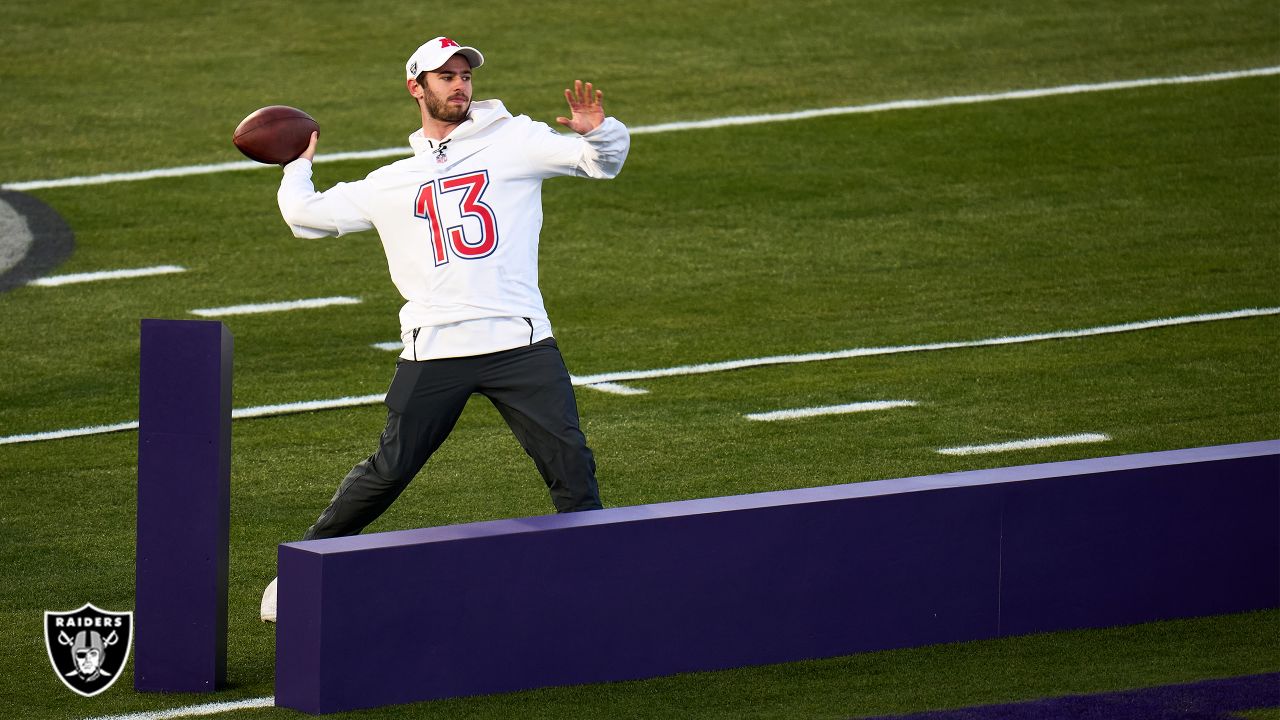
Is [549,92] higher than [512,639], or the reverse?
[549,92]

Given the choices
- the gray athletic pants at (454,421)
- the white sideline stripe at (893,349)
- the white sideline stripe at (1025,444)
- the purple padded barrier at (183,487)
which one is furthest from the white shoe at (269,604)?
the white sideline stripe at (893,349)

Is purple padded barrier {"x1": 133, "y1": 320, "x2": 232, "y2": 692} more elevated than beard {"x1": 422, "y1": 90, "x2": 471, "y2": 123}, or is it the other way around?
beard {"x1": 422, "y1": 90, "x2": 471, "y2": 123}

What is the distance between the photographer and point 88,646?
6.31 m

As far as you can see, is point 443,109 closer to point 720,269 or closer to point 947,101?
point 720,269

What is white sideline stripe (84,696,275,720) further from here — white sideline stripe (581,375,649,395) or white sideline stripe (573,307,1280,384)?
white sideline stripe (573,307,1280,384)

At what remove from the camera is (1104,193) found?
1540cm

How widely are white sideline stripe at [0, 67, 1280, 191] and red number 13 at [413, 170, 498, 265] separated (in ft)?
29.1

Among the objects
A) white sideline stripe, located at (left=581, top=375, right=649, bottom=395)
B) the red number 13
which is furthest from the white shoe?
white sideline stripe, located at (left=581, top=375, right=649, bottom=395)

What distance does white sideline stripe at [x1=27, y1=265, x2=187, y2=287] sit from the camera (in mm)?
13156

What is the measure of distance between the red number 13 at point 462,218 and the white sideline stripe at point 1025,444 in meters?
3.50

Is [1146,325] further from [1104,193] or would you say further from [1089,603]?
[1089,603]

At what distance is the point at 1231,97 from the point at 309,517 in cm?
1145

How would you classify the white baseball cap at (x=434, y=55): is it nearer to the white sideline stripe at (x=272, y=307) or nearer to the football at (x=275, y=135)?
the football at (x=275, y=135)

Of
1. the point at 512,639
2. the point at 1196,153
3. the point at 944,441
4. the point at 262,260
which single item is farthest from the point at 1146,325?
the point at 512,639
